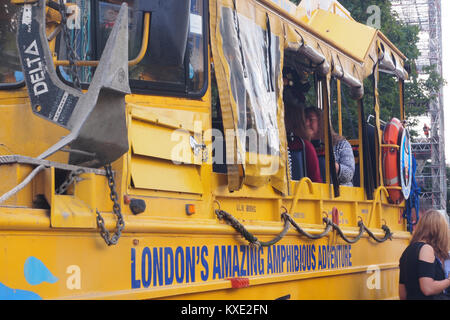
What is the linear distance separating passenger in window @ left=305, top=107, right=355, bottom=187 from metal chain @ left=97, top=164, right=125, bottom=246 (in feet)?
9.99

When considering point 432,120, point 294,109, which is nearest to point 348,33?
point 294,109

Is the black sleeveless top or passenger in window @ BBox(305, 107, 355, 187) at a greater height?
passenger in window @ BBox(305, 107, 355, 187)

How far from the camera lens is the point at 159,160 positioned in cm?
391

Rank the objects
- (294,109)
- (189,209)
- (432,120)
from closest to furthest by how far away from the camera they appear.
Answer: (189,209), (294,109), (432,120)

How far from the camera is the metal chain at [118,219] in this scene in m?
3.32

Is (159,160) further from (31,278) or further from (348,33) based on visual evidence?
(348,33)

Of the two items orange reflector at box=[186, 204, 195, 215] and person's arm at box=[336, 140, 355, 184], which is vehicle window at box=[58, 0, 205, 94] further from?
person's arm at box=[336, 140, 355, 184]

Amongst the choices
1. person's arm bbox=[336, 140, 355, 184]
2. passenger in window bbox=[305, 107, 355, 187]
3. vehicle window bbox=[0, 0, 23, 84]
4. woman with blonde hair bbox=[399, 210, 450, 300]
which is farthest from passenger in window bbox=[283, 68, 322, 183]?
vehicle window bbox=[0, 0, 23, 84]

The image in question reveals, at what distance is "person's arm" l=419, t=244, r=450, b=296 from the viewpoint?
4.78 m

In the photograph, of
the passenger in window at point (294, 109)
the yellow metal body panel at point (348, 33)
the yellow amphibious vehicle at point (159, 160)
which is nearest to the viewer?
the yellow amphibious vehicle at point (159, 160)

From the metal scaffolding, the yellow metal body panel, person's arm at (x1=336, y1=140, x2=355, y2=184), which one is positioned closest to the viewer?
person's arm at (x1=336, y1=140, x2=355, y2=184)

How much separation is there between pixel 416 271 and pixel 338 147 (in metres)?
2.04

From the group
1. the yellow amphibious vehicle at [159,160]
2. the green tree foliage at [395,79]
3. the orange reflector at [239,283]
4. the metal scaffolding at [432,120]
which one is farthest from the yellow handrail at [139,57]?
the metal scaffolding at [432,120]

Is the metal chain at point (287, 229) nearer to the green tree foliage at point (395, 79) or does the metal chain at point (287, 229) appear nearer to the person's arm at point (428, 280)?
the person's arm at point (428, 280)
